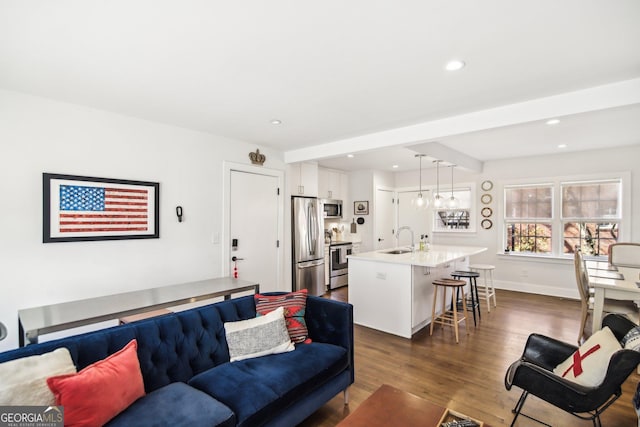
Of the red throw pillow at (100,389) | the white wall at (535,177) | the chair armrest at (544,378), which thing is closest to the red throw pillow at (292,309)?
the red throw pillow at (100,389)

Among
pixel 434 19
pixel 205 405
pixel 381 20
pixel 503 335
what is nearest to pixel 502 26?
pixel 434 19

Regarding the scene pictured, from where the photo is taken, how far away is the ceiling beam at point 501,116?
2329 mm

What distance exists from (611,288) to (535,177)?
3.21 metres

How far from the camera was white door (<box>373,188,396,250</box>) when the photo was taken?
6465 mm

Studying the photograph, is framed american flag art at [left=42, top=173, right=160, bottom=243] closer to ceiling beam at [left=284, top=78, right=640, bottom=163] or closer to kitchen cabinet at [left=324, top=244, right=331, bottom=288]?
ceiling beam at [left=284, top=78, right=640, bottom=163]

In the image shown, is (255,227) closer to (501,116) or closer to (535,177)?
(501,116)

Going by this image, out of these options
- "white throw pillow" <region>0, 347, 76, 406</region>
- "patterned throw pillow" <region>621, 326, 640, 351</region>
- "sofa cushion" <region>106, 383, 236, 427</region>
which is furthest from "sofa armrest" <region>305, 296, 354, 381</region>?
"patterned throw pillow" <region>621, 326, 640, 351</region>

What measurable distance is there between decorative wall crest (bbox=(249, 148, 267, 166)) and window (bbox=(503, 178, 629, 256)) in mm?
4472

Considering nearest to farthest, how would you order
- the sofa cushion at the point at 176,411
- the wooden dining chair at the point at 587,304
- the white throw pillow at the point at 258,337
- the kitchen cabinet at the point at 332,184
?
the sofa cushion at the point at 176,411 < the white throw pillow at the point at 258,337 < the wooden dining chair at the point at 587,304 < the kitchen cabinet at the point at 332,184

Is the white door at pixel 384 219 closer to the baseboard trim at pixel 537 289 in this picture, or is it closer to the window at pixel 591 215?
the baseboard trim at pixel 537 289

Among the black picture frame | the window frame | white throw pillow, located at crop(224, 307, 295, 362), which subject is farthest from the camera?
the black picture frame

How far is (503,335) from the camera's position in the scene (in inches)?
142

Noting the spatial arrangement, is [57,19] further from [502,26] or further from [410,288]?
[410,288]

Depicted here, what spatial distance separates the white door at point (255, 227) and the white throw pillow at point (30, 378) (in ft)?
7.94
